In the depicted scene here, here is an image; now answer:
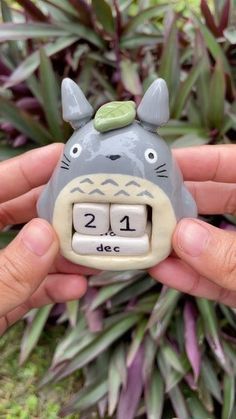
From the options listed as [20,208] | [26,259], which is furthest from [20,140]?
[26,259]

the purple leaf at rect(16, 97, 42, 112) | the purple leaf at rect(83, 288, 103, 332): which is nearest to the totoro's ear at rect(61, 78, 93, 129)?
the purple leaf at rect(83, 288, 103, 332)

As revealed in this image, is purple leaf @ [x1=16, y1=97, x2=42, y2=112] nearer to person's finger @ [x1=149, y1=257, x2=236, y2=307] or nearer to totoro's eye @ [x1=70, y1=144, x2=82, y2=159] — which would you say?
person's finger @ [x1=149, y1=257, x2=236, y2=307]

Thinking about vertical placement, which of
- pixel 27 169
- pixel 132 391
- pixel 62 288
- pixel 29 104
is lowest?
pixel 132 391

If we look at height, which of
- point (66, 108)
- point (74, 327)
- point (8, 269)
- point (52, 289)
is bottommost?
point (74, 327)

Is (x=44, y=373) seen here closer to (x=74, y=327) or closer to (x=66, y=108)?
(x=74, y=327)

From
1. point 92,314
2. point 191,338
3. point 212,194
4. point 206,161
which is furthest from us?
point 92,314

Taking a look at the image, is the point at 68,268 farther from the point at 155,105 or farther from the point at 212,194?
the point at 155,105

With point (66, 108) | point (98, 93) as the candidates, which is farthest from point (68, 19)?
point (66, 108)
